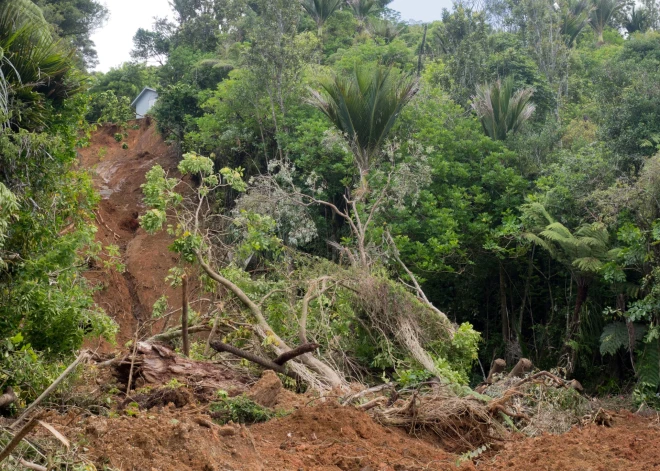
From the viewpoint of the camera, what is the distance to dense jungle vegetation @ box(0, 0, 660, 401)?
8594mm

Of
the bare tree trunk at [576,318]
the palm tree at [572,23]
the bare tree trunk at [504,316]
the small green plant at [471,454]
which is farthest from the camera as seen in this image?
the palm tree at [572,23]

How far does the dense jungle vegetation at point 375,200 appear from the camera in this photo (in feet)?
28.2

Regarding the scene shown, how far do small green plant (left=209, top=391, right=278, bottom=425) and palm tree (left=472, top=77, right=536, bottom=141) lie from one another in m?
13.4

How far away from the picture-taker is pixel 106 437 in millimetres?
5078

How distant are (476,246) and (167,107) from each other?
12432mm

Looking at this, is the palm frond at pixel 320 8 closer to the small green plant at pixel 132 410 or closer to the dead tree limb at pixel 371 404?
the dead tree limb at pixel 371 404

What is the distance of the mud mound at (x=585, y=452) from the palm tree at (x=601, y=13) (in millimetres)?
32624

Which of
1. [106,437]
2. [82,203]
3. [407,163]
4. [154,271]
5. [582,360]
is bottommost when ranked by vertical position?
[154,271]

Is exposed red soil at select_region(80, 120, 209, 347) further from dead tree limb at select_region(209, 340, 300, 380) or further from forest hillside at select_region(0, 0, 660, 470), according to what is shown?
dead tree limb at select_region(209, 340, 300, 380)

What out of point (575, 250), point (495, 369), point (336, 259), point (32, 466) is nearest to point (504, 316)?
point (575, 250)

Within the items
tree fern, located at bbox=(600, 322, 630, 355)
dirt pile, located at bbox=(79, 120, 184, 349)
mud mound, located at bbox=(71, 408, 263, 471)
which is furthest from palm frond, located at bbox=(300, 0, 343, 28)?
mud mound, located at bbox=(71, 408, 263, 471)

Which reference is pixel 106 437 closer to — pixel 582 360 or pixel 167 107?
pixel 582 360

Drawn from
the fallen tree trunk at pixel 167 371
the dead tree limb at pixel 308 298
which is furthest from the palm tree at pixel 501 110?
the fallen tree trunk at pixel 167 371

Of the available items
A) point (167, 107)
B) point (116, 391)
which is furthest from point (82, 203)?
point (167, 107)
